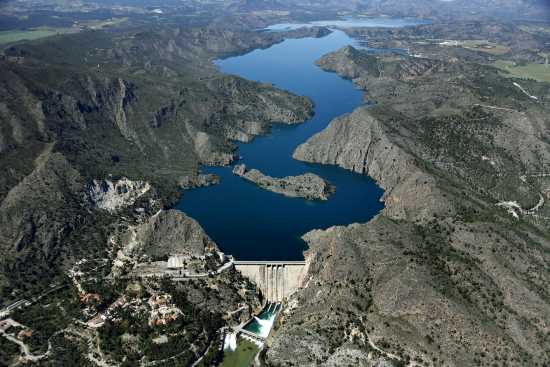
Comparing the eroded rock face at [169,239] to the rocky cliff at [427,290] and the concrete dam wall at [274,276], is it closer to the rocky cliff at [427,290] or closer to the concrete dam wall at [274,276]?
the concrete dam wall at [274,276]

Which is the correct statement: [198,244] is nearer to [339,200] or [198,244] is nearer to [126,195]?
[126,195]

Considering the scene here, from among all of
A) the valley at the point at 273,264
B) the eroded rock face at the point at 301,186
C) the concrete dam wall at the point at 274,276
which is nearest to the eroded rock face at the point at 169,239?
the valley at the point at 273,264

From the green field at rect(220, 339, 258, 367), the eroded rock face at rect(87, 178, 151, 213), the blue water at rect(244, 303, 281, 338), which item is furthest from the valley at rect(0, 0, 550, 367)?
the eroded rock face at rect(87, 178, 151, 213)

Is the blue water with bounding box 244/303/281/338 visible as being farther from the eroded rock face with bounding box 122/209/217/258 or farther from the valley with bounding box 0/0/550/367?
the eroded rock face with bounding box 122/209/217/258

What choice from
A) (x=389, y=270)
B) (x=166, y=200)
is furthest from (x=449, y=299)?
(x=166, y=200)

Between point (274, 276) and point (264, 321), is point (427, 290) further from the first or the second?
point (274, 276)
